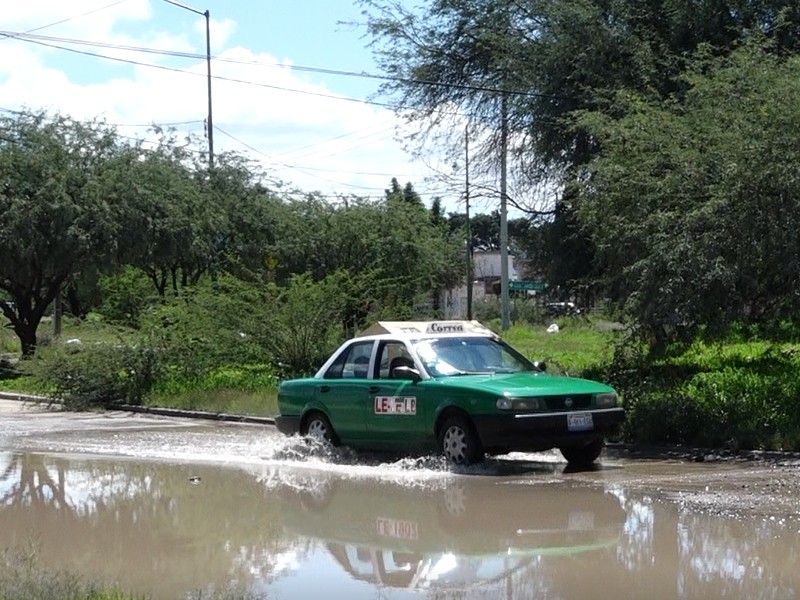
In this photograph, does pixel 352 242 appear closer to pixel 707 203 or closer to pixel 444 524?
pixel 707 203

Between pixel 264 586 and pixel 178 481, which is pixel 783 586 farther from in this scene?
pixel 178 481

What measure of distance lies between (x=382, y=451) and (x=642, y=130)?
5558mm

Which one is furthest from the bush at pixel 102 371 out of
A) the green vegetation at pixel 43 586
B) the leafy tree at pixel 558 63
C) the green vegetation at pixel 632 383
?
the green vegetation at pixel 43 586

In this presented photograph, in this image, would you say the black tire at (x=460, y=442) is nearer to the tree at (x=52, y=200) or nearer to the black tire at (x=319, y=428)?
the black tire at (x=319, y=428)

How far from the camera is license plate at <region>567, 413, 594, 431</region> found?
13695 mm

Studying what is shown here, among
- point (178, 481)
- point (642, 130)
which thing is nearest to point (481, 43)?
point (642, 130)

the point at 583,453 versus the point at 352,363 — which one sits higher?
the point at 352,363

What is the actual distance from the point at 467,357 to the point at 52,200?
74.4 feet

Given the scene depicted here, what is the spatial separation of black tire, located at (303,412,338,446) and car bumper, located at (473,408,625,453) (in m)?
2.68

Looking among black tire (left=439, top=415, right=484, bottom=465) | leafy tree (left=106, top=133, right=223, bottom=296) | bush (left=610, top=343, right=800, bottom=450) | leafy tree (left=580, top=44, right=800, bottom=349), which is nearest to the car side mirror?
black tire (left=439, top=415, right=484, bottom=465)

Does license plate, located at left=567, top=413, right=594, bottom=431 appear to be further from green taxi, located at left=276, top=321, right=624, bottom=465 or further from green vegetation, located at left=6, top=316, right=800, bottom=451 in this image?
green vegetation, located at left=6, top=316, right=800, bottom=451

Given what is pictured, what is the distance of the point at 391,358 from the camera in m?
15.2

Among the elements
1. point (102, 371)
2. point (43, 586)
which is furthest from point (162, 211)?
point (43, 586)

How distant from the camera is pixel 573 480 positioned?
13.5 meters
